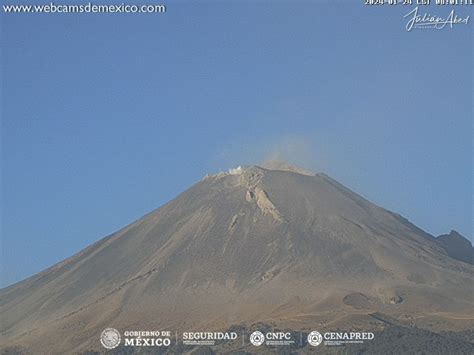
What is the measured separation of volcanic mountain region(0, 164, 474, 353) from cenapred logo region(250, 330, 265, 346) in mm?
3139

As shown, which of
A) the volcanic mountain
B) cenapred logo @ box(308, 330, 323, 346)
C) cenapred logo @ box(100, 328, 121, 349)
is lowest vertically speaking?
cenapred logo @ box(308, 330, 323, 346)

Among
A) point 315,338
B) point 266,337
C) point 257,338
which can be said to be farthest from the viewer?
point 266,337

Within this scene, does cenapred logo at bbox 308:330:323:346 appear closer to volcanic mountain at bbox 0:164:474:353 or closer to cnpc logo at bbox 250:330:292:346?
cnpc logo at bbox 250:330:292:346

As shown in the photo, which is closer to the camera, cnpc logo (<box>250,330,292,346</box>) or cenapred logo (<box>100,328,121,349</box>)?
cnpc logo (<box>250,330,292,346</box>)

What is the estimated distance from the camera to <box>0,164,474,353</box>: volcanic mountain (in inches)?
3492

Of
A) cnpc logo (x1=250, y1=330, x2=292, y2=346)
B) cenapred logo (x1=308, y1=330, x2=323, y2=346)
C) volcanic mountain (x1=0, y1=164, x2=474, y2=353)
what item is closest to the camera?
cenapred logo (x1=308, y1=330, x2=323, y2=346)

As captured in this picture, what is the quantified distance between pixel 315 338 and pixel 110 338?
1534cm

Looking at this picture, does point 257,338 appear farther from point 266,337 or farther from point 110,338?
point 110,338

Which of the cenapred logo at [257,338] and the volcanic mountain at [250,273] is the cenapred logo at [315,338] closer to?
the volcanic mountain at [250,273]

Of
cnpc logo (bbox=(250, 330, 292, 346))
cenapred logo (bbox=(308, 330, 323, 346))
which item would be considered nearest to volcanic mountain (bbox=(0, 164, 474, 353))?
cenapred logo (bbox=(308, 330, 323, 346))

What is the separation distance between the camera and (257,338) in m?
79.9

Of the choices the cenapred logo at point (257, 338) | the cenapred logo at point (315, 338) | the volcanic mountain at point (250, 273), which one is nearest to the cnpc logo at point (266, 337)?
the cenapred logo at point (257, 338)

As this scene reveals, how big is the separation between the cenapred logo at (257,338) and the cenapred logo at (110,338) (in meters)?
9.49

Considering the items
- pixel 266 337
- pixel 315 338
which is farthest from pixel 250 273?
pixel 315 338
